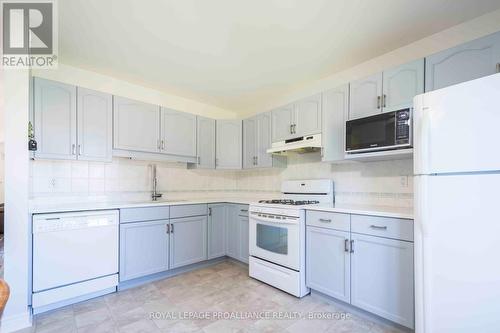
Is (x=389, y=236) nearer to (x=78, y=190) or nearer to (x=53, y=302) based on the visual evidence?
(x=53, y=302)

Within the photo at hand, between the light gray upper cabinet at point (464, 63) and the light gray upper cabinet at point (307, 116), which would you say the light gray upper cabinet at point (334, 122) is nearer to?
the light gray upper cabinet at point (307, 116)

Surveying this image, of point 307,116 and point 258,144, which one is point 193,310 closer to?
point 258,144

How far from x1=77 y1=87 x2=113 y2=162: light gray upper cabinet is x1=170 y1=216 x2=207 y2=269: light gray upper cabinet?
44.3 inches

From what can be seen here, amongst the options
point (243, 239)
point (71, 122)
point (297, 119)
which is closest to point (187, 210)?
point (243, 239)

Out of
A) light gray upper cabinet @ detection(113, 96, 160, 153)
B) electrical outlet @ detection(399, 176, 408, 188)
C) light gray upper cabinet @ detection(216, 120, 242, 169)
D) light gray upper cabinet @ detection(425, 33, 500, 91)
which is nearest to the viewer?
light gray upper cabinet @ detection(425, 33, 500, 91)

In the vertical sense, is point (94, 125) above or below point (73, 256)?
above

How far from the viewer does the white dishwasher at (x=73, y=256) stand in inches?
81.8

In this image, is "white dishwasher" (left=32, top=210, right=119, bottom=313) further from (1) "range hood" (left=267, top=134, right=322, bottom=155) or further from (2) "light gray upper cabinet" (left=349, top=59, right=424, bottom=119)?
(2) "light gray upper cabinet" (left=349, top=59, right=424, bottom=119)

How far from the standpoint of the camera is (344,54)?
2465mm

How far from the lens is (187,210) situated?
9.95 feet

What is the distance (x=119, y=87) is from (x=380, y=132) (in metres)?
3.06

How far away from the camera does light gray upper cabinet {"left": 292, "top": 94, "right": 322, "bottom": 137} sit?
2725mm

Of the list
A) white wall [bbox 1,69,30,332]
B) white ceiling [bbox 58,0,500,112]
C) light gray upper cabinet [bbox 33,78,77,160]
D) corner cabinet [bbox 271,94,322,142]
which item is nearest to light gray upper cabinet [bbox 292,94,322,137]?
corner cabinet [bbox 271,94,322,142]

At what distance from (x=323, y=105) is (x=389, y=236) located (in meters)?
1.48
